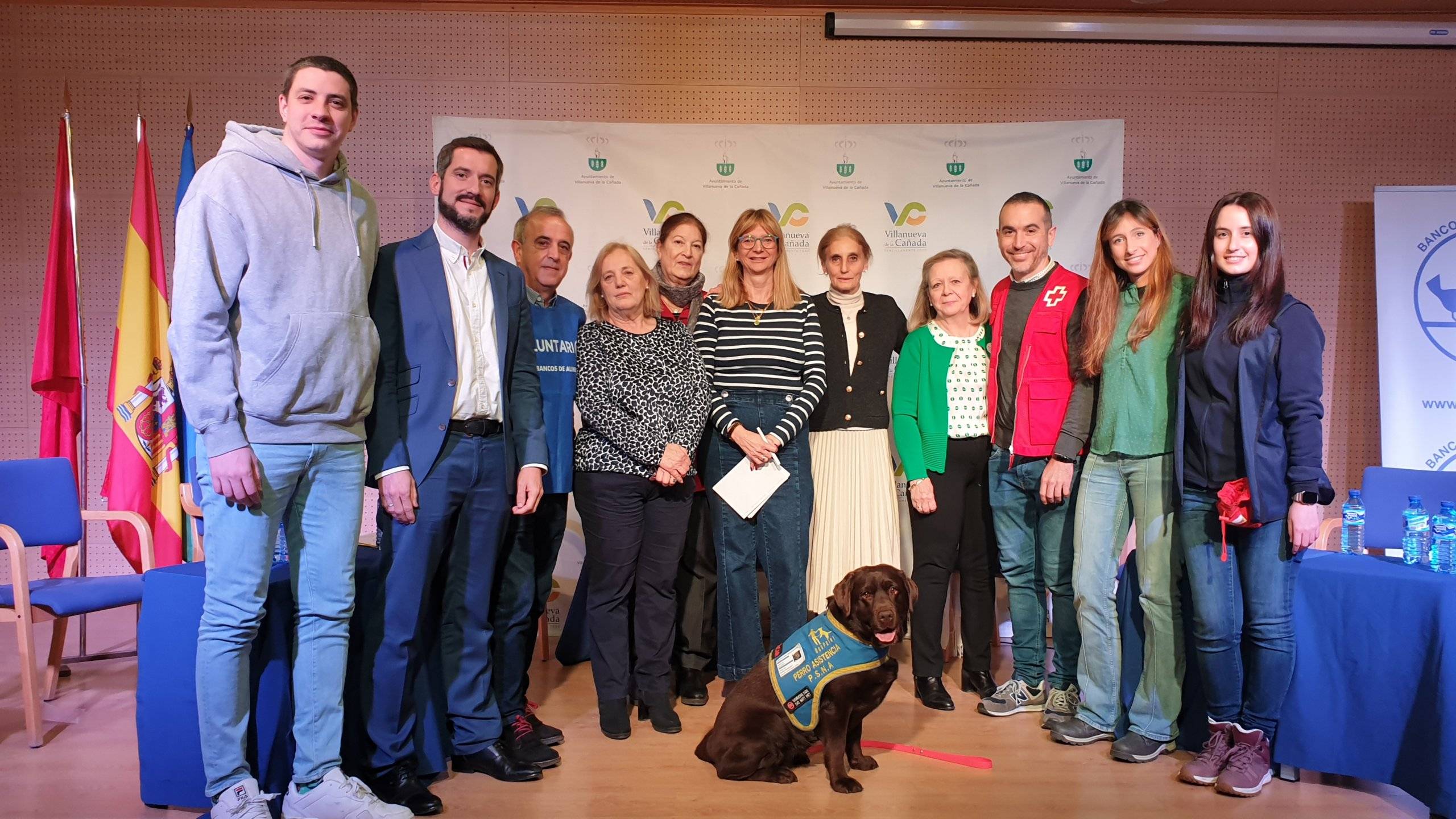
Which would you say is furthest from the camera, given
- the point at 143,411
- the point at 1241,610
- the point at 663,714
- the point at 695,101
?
the point at 695,101

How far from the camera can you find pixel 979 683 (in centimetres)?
342

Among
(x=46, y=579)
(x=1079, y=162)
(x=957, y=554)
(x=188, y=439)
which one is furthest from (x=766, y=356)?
(x=46, y=579)

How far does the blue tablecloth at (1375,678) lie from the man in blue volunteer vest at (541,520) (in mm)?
2206

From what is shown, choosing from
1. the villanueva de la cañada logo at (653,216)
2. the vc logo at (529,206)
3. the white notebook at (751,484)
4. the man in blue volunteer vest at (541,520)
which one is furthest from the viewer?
the villanueva de la cañada logo at (653,216)

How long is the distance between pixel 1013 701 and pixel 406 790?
2028 mm

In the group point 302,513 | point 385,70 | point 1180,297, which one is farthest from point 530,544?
point 385,70

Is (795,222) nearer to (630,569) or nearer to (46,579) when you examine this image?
(630,569)

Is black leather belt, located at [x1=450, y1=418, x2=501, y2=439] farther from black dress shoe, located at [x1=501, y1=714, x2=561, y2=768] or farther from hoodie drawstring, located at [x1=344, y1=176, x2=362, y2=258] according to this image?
black dress shoe, located at [x1=501, y1=714, x2=561, y2=768]

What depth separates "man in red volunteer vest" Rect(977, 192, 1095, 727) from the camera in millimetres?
3092

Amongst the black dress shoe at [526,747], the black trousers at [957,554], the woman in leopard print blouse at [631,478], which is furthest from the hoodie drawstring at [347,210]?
the black trousers at [957,554]

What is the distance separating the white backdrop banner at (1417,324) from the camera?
14.8 feet

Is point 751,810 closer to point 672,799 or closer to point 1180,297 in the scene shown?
point 672,799

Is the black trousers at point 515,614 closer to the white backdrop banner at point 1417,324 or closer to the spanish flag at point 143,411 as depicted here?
the spanish flag at point 143,411

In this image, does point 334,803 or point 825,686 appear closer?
point 334,803
